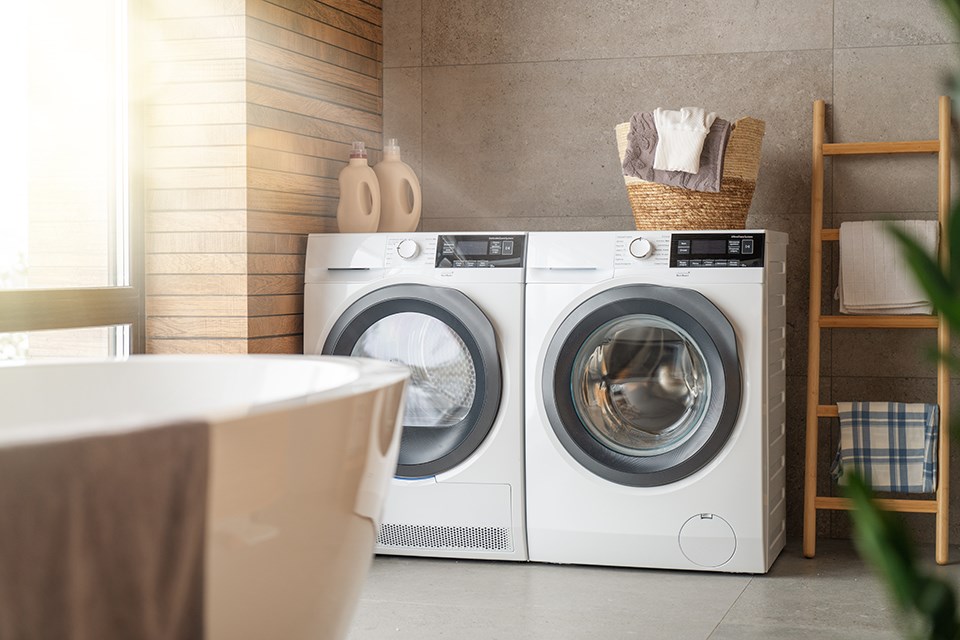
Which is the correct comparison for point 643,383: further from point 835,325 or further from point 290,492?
point 290,492

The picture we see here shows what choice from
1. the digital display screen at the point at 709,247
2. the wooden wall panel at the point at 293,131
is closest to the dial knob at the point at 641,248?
the digital display screen at the point at 709,247

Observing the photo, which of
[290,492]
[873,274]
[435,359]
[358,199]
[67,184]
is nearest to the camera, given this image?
[290,492]

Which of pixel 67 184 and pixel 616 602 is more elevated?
pixel 67 184

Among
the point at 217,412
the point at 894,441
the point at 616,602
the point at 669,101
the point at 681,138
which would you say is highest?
the point at 669,101

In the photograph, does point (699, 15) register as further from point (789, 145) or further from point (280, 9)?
point (280, 9)

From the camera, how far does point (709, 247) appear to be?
3.04 m

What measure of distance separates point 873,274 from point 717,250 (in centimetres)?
61

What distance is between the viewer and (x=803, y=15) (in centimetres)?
359

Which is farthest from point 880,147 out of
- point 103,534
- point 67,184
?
point 103,534

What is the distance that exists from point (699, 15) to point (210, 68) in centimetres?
158

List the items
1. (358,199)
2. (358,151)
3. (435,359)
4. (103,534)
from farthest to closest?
1. (358,151)
2. (358,199)
3. (435,359)
4. (103,534)

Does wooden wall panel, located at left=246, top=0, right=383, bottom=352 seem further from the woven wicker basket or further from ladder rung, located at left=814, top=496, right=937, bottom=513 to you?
ladder rung, located at left=814, top=496, right=937, bottom=513

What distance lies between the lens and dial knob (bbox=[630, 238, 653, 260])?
306 centimetres

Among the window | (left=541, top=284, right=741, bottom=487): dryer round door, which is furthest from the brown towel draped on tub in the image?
(left=541, top=284, right=741, bottom=487): dryer round door
